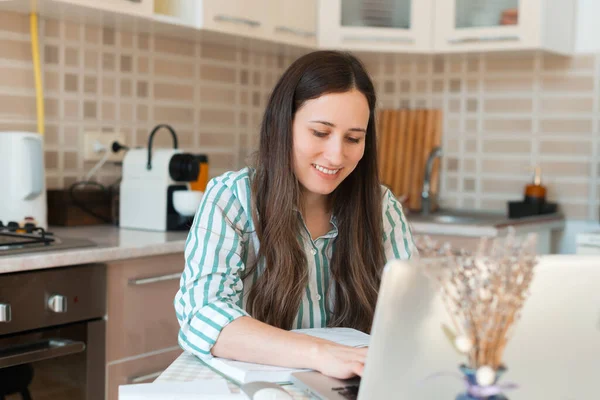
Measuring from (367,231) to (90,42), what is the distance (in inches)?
60.1

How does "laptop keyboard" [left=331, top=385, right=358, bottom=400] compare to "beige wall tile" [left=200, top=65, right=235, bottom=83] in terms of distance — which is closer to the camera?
"laptop keyboard" [left=331, top=385, right=358, bottom=400]

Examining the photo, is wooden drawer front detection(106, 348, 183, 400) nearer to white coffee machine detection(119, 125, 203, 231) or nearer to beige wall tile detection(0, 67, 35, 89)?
white coffee machine detection(119, 125, 203, 231)

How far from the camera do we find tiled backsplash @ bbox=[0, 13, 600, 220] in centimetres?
273

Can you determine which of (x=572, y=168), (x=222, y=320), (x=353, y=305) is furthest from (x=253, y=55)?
(x=222, y=320)

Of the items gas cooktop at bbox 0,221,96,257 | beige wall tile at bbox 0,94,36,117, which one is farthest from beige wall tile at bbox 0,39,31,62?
gas cooktop at bbox 0,221,96,257

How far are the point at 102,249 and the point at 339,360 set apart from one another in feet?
3.78

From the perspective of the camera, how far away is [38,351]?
2047 millimetres

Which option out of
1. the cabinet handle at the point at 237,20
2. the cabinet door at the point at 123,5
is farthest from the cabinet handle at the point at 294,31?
the cabinet door at the point at 123,5

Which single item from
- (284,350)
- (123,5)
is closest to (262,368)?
(284,350)

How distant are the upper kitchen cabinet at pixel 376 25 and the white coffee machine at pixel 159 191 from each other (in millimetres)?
850

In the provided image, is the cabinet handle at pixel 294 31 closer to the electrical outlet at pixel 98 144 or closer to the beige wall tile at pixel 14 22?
the electrical outlet at pixel 98 144

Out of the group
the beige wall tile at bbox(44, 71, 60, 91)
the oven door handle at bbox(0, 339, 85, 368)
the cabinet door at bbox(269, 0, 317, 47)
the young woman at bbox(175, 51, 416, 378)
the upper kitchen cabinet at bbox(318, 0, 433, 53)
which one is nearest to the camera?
the young woman at bbox(175, 51, 416, 378)

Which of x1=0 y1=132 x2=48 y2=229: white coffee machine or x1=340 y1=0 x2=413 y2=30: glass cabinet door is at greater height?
x1=340 y1=0 x2=413 y2=30: glass cabinet door

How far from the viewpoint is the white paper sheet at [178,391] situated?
1103 millimetres
